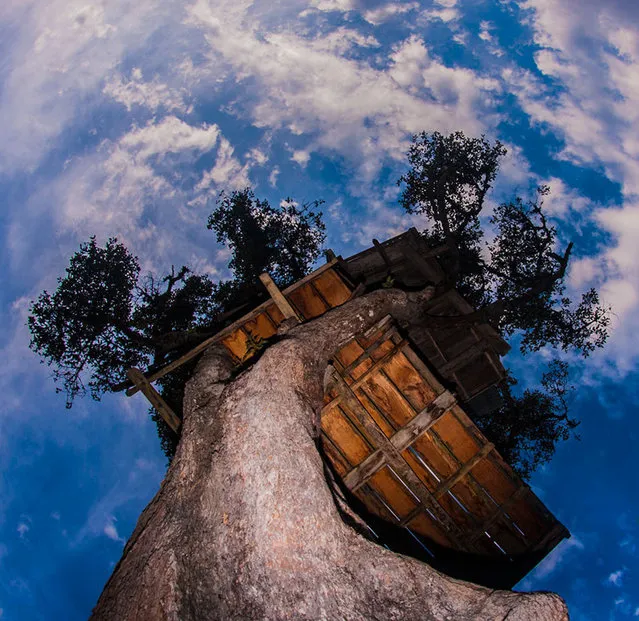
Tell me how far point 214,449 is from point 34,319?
13.3 metres

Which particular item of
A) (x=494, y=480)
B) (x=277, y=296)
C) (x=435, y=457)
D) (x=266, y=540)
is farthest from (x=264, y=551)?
(x=494, y=480)

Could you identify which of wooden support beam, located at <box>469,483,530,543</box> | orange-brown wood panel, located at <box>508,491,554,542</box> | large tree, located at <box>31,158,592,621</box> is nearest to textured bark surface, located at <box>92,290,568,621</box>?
large tree, located at <box>31,158,592,621</box>

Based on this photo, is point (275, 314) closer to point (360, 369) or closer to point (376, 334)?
point (360, 369)

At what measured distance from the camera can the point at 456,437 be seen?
828 centimetres

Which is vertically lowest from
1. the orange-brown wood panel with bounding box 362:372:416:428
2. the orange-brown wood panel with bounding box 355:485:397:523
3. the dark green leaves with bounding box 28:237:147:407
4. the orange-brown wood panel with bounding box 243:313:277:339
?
the dark green leaves with bounding box 28:237:147:407

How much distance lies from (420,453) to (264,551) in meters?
4.90

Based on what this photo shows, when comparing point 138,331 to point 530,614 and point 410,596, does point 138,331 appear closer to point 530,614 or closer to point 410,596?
point 410,596

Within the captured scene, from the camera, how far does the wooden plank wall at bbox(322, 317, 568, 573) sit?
822 cm

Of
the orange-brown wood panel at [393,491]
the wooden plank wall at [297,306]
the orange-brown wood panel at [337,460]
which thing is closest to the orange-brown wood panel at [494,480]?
the orange-brown wood panel at [393,491]

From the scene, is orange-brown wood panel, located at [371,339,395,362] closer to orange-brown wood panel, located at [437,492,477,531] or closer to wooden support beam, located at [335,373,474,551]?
wooden support beam, located at [335,373,474,551]

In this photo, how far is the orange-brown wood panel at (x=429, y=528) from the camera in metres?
8.55

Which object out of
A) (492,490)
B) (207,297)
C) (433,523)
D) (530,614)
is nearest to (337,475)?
(433,523)

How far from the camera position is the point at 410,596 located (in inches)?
162

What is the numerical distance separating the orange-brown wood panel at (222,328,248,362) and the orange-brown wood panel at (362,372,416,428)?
3075mm
